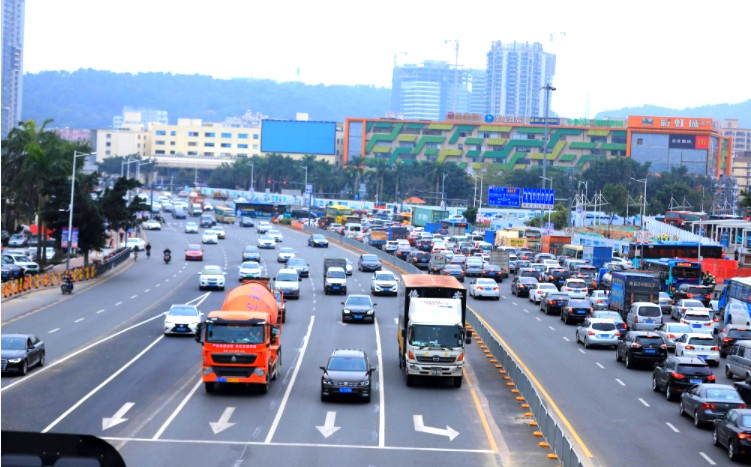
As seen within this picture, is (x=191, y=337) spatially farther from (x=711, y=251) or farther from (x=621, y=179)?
(x=621, y=179)

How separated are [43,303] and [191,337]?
1654 centimetres

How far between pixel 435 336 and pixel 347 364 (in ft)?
12.1

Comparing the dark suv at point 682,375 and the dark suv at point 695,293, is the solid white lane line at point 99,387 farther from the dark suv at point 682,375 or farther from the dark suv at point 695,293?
the dark suv at point 695,293

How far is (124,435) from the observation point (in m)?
24.3

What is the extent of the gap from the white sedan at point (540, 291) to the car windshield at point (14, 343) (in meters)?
32.8

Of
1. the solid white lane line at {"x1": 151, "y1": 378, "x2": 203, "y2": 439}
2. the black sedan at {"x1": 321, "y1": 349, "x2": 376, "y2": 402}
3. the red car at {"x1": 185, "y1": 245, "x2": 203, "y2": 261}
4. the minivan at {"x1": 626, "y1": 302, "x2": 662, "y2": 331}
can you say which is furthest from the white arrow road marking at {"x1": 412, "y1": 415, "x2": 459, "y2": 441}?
the red car at {"x1": 185, "y1": 245, "x2": 203, "y2": 261}

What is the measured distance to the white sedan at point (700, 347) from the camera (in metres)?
38.5

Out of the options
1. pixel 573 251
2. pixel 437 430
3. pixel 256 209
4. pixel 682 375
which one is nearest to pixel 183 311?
pixel 437 430

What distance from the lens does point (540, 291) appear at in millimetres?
60531

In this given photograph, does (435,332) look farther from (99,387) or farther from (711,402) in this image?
(99,387)

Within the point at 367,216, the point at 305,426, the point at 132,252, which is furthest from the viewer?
the point at 367,216

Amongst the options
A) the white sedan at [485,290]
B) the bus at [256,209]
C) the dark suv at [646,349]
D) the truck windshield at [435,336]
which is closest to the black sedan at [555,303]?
the white sedan at [485,290]

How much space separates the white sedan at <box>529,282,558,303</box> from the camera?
59631 mm

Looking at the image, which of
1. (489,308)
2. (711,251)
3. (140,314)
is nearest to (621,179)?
(711,251)
